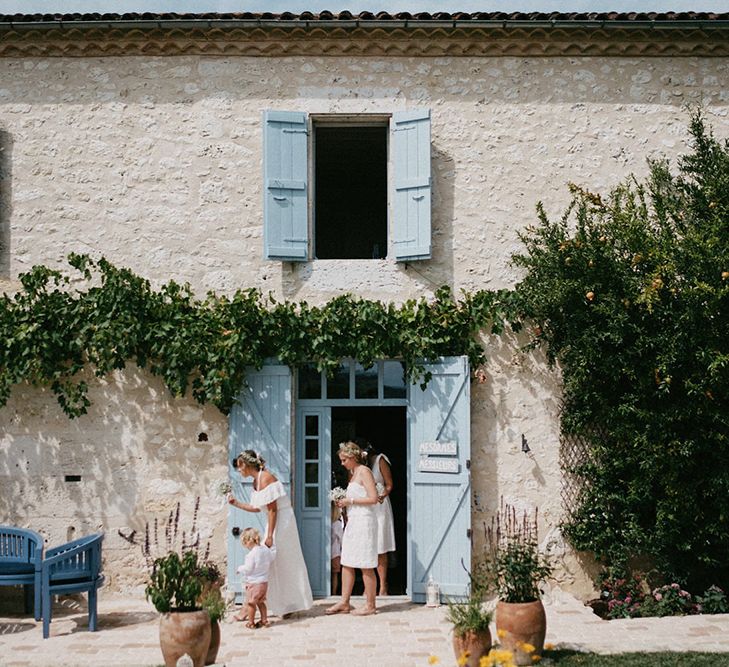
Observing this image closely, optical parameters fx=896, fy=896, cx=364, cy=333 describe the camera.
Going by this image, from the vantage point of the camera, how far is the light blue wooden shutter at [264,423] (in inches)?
332

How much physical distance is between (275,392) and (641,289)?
355 cm

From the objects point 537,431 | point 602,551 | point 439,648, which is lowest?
point 439,648

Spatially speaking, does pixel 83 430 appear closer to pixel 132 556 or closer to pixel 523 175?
pixel 132 556

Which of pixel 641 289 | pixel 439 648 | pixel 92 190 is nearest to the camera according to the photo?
pixel 439 648

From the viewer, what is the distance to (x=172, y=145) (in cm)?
889

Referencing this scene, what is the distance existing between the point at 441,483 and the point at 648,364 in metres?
2.20

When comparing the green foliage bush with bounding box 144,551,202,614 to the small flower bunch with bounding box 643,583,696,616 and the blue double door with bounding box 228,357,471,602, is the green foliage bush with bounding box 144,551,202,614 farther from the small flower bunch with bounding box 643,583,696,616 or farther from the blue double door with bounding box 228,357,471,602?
the small flower bunch with bounding box 643,583,696,616

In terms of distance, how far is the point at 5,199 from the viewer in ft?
29.1

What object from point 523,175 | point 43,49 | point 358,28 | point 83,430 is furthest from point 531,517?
point 43,49

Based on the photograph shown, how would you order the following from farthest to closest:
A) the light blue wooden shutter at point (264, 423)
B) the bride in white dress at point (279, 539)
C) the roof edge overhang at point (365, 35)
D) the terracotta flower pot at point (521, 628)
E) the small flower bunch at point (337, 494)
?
1. the roof edge overhang at point (365, 35)
2. the light blue wooden shutter at point (264, 423)
3. the small flower bunch at point (337, 494)
4. the bride in white dress at point (279, 539)
5. the terracotta flower pot at point (521, 628)

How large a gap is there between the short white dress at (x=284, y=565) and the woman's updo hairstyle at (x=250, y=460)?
0.70 feet

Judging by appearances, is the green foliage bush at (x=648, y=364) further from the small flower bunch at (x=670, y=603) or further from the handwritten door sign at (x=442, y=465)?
the handwritten door sign at (x=442, y=465)

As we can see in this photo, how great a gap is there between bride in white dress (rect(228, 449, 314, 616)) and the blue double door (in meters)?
0.50

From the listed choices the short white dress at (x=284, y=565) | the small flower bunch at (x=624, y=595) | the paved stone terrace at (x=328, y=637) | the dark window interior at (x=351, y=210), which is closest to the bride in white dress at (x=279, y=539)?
the short white dress at (x=284, y=565)
